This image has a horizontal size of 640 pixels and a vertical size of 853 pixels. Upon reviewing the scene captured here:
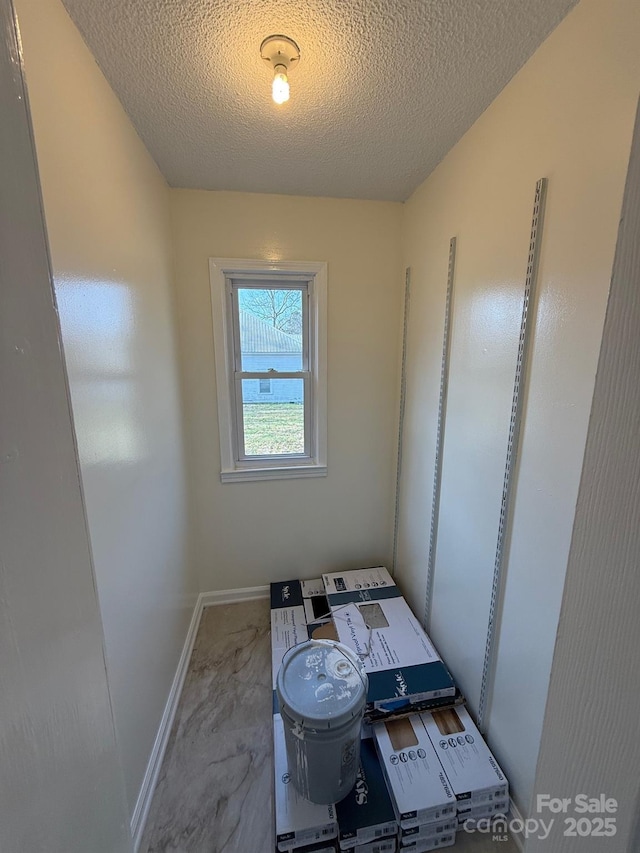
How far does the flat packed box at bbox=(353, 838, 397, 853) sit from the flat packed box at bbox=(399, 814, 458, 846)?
4 cm

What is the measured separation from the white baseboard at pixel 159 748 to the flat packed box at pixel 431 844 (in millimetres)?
881

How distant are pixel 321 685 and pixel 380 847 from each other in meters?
0.53

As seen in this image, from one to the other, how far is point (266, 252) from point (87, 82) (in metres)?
1.05

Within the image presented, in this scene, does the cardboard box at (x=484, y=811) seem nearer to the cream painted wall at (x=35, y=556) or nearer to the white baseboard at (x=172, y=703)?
the white baseboard at (x=172, y=703)

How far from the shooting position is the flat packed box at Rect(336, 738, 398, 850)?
111 centimetres

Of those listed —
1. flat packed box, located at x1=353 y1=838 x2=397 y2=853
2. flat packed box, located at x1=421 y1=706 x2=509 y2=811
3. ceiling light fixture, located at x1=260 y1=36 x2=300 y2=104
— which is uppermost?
ceiling light fixture, located at x1=260 y1=36 x2=300 y2=104

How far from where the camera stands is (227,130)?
1.41m

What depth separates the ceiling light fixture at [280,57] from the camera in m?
1.01

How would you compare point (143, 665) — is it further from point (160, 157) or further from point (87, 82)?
point (160, 157)

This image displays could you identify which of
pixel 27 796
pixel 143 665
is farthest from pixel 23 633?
pixel 143 665

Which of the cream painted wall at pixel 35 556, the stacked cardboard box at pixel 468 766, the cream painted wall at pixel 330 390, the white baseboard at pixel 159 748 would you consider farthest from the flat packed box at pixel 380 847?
the cream painted wall at pixel 330 390

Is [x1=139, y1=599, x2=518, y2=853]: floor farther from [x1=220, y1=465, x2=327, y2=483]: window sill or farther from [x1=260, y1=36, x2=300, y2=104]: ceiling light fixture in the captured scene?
[x1=260, y1=36, x2=300, y2=104]: ceiling light fixture

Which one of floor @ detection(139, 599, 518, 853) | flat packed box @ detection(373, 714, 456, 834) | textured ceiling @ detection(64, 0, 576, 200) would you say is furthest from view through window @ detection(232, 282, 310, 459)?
flat packed box @ detection(373, 714, 456, 834)

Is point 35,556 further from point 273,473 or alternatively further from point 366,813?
point 273,473
